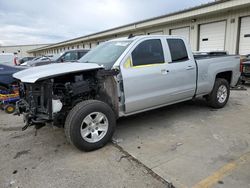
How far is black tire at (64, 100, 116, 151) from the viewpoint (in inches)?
128

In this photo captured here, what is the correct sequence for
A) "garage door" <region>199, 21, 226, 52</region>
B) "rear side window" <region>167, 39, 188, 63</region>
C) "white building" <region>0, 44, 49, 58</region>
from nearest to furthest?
1. "rear side window" <region>167, 39, 188, 63</region>
2. "garage door" <region>199, 21, 226, 52</region>
3. "white building" <region>0, 44, 49, 58</region>

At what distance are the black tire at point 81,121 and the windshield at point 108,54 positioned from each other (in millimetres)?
780

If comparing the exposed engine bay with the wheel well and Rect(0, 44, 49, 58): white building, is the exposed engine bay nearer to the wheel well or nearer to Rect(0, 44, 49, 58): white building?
the wheel well

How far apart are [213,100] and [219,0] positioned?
828 centimetres

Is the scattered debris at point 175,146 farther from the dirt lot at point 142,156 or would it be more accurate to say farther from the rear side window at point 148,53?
the rear side window at point 148,53

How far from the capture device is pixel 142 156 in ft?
10.8

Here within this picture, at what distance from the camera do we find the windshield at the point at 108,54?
3.93 metres

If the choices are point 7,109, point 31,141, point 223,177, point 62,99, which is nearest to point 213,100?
point 223,177

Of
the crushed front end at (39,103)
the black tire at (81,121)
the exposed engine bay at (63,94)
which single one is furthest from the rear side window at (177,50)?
the crushed front end at (39,103)

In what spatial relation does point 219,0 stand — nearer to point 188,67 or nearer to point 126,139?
point 188,67

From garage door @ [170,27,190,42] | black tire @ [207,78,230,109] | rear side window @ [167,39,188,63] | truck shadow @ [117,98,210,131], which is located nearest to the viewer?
rear side window @ [167,39,188,63]

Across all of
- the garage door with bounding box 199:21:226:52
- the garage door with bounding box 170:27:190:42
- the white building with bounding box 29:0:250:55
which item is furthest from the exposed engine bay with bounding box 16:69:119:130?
the garage door with bounding box 170:27:190:42

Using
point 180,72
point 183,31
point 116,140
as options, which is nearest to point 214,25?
point 183,31

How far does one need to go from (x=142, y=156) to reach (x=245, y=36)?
438 inches
